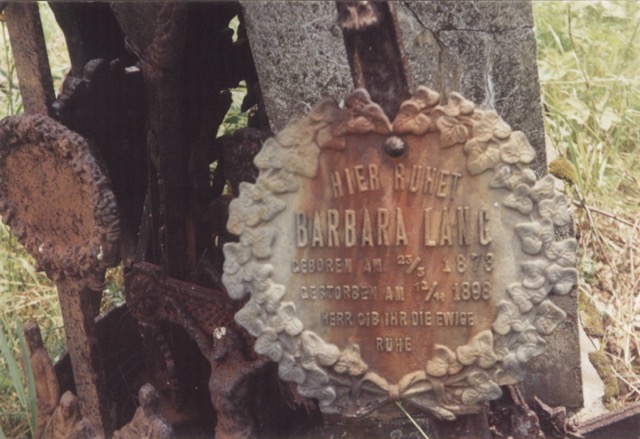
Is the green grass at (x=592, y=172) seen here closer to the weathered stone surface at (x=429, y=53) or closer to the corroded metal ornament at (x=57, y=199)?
the corroded metal ornament at (x=57, y=199)

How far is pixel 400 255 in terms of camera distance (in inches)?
58.7

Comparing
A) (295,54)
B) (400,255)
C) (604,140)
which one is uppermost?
(295,54)

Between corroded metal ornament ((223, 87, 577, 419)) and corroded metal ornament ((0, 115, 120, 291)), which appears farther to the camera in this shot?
corroded metal ornament ((0, 115, 120, 291))

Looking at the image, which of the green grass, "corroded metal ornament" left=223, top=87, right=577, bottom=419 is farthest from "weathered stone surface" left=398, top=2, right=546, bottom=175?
the green grass

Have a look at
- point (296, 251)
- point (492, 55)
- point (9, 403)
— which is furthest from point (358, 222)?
point (9, 403)

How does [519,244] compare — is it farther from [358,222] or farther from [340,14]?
[340,14]

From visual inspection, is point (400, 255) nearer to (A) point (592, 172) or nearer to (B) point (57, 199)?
(B) point (57, 199)

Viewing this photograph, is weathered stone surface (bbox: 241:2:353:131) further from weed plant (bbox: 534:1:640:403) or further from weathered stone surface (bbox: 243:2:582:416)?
weed plant (bbox: 534:1:640:403)

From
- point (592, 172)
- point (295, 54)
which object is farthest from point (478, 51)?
point (592, 172)

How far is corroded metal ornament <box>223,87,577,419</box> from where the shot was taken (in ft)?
4.78

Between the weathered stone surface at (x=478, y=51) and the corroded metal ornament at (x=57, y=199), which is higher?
the weathered stone surface at (x=478, y=51)

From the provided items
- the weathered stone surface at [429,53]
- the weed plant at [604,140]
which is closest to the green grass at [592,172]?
the weed plant at [604,140]

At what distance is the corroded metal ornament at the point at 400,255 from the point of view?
1458 millimetres

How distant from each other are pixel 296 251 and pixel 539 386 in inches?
32.2
